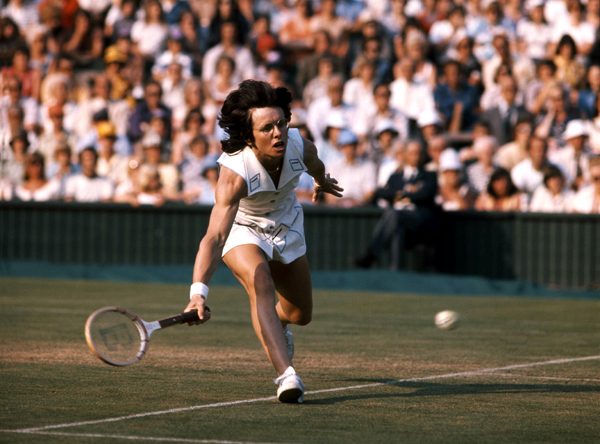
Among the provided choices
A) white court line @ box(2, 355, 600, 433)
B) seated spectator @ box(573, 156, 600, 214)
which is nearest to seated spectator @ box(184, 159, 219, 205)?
seated spectator @ box(573, 156, 600, 214)

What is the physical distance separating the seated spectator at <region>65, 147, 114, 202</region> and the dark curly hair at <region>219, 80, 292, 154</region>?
11688 millimetres

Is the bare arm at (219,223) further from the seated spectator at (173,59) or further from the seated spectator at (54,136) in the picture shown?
the seated spectator at (173,59)

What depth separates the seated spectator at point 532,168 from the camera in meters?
18.0

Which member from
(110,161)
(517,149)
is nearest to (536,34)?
(517,149)

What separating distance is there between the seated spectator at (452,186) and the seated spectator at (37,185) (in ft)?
18.8

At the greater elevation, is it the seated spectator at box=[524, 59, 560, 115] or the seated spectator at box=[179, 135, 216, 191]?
the seated spectator at box=[524, 59, 560, 115]

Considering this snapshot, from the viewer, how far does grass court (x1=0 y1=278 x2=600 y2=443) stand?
6.88 meters

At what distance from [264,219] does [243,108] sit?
0.75 metres

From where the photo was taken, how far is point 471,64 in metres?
20.4

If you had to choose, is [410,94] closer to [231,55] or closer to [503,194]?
[503,194]

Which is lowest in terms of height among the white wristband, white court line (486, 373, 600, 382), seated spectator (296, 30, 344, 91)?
white court line (486, 373, 600, 382)

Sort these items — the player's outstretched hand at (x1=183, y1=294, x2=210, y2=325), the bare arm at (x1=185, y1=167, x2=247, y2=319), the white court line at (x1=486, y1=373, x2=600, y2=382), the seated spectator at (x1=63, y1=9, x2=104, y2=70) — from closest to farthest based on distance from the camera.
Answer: the player's outstretched hand at (x1=183, y1=294, x2=210, y2=325), the bare arm at (x1=185, y1=167, x2=247, y2=319), the white court line at (x1=486, y1=373, x2=600, y2=382), the seated spectator at (x1=63, y1=9, x2=104, y2=70)

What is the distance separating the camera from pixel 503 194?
1808cm

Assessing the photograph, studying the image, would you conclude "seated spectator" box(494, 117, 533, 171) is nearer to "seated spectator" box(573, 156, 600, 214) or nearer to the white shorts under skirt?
"seated spectator" box(573, 156, 600, 214)
